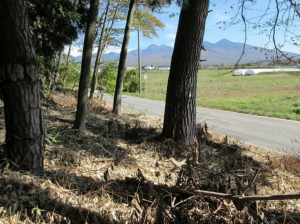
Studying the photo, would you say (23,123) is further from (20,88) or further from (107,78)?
(107,78)

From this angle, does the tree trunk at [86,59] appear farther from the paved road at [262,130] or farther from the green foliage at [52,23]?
the paved road at [262,130]

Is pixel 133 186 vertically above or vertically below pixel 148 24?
below

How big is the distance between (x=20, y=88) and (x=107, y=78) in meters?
12.6

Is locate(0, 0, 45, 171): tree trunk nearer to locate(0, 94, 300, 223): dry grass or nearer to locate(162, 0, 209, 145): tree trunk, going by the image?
locate(0, 94, 300, 223): dry grass

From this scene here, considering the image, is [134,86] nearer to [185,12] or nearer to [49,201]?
[185,12]

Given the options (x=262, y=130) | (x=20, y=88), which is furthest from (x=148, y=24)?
(x=20, y=88)

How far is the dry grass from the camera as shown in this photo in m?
2.73

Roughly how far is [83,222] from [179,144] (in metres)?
3.30

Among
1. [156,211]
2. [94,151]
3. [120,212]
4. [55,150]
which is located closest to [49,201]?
[120,212]

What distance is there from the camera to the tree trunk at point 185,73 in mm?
5555

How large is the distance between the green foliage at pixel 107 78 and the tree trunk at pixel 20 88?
39.9ft

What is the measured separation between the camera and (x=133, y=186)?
3.61 metres

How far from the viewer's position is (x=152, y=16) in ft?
52.0

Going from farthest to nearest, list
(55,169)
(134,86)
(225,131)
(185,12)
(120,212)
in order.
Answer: (134,86), (225,131), (185,12), (55,169), (120,212)
